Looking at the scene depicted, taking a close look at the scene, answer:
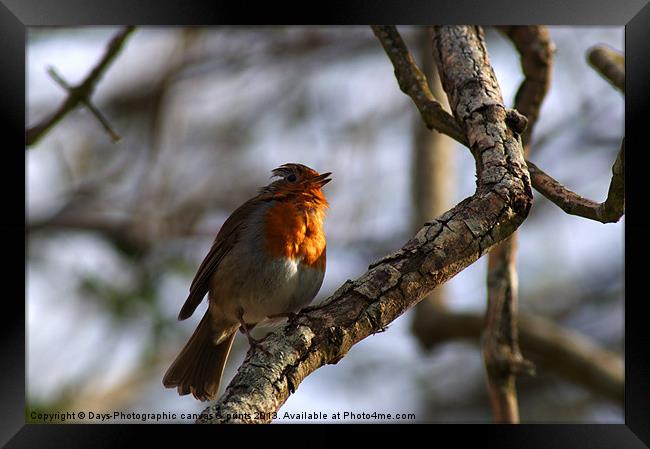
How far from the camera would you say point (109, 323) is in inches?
253

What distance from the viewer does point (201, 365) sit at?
14.1ft

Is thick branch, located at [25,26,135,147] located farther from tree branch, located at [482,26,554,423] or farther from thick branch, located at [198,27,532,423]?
tree branch, located at [482,26,554,423]

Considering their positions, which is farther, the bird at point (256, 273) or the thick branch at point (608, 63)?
the thick branch at point (608, 63)

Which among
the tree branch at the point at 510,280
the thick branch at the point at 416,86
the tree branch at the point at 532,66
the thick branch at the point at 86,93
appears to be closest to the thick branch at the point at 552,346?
the tree branch at the point at 510,280

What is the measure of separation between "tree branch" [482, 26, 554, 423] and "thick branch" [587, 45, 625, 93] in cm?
26

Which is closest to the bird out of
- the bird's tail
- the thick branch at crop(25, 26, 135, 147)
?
the bird's tail

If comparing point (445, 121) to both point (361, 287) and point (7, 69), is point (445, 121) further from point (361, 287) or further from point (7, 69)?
point (7, 69)

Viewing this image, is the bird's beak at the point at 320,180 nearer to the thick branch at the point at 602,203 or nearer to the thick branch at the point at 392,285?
the thick branch at the point at 392,285

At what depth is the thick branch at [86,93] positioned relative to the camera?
4.00m

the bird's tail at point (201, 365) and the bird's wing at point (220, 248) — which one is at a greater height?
the bird's wing at point (220, 248)

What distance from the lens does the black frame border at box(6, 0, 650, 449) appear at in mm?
3234

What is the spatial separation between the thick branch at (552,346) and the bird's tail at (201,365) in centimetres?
185

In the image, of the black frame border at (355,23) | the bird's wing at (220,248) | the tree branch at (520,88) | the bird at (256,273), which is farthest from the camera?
the bird's wing at (220,248)

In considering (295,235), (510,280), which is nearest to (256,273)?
(295,235)
